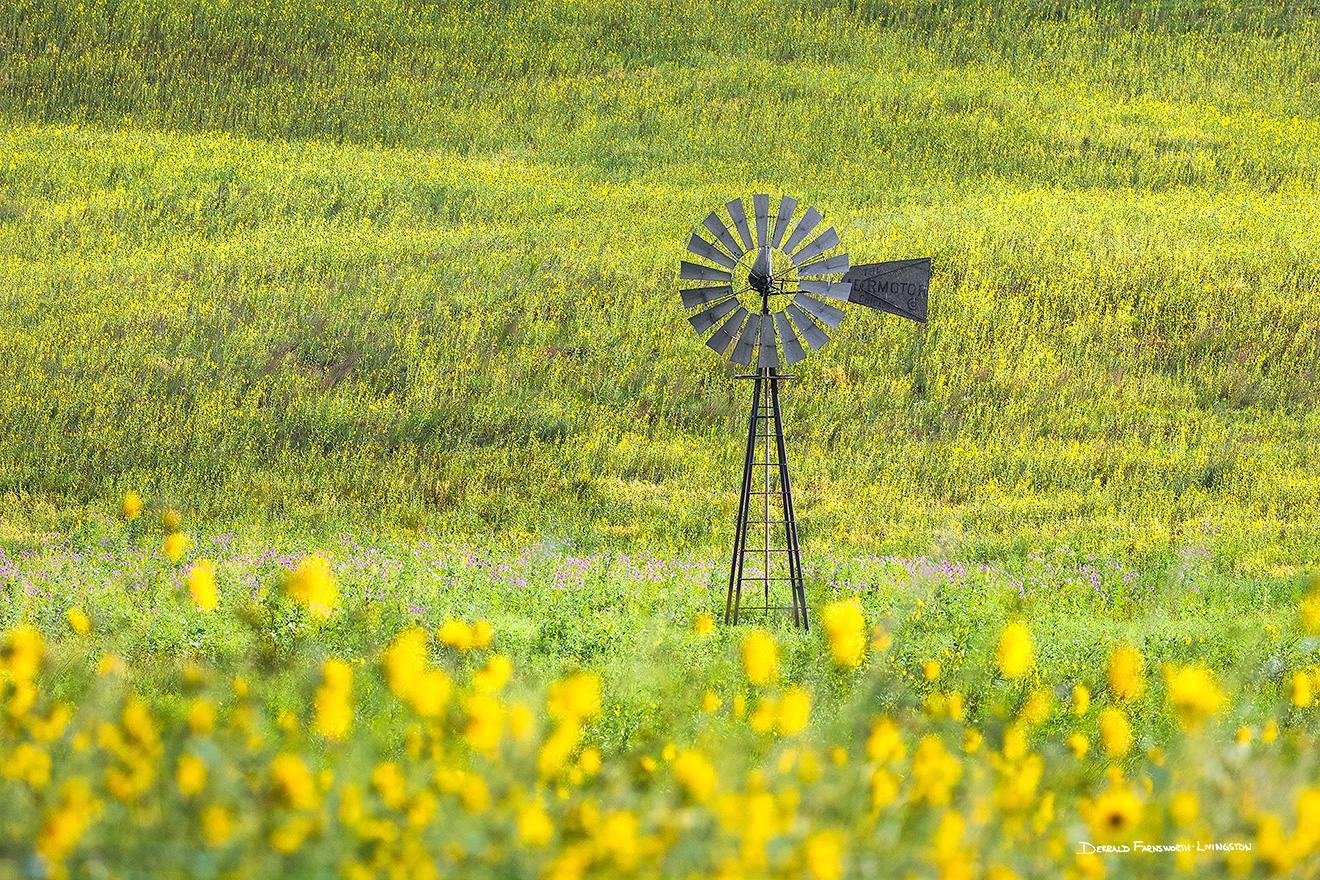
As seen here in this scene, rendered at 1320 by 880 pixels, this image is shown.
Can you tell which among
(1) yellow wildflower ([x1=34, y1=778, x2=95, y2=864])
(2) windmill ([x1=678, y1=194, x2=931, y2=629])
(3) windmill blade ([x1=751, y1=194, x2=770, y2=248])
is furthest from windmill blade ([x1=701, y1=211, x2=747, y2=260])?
(1) yellow wildflower ([x1=34, y1=778, x2=95, y2=864])

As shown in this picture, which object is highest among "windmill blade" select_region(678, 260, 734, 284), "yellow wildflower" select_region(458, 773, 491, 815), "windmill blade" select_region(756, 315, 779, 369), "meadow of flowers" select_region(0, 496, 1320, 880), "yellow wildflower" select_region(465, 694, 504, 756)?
"windmill blade" select_region(678, 260, 734, 284)

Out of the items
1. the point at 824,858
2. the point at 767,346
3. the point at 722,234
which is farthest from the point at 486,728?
the point at 722,234

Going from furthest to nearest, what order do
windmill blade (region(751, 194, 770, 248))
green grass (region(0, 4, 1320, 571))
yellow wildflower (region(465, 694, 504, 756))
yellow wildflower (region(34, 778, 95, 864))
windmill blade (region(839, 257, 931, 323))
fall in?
1. green grass (region(0, 4, 1320, 571))
2. windmill blade (region(839, 257, 931, 323))
3. windmill blade (region(751, 194, 770, 248))
4. yellow wildflower (region(465, 694, 504, 756))
5. yellow wildflower (region(34, 778, 95, 864))

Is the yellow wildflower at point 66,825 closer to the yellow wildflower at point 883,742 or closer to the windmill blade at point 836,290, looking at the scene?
the yellow wildflower at point 883,742

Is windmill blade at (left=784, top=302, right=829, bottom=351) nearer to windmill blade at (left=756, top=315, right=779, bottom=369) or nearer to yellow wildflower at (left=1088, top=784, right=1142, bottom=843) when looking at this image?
windmill blade at (left=756, top=315, right=779, bottom=369)

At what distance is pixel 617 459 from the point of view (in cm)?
1249

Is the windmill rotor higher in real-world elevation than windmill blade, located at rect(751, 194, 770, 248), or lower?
lower

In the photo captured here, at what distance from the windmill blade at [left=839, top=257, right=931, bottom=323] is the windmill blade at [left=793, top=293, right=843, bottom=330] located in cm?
16

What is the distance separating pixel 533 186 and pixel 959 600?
64.1ft

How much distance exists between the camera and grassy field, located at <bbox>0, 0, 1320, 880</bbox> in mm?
2236

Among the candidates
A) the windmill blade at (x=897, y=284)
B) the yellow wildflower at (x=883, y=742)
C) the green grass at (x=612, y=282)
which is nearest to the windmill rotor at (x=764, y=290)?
the windmill blade at (x=897, y=284)

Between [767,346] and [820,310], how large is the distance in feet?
1.72

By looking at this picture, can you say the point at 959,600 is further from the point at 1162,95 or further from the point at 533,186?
the point at 1162,95

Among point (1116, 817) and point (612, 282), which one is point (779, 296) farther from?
point (612, 282)
